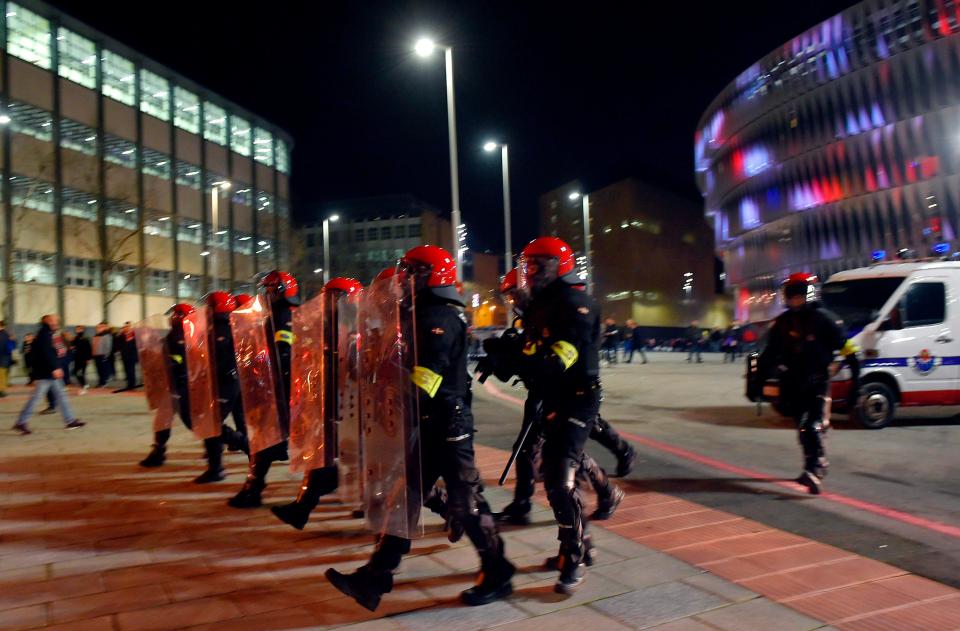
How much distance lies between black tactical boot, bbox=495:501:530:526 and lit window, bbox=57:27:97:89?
127 ft

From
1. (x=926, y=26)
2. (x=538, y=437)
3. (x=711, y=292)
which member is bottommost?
(x=538, y=437)

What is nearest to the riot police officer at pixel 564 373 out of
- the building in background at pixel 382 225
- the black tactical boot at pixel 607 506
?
the black tactical boot at pixel 607 506

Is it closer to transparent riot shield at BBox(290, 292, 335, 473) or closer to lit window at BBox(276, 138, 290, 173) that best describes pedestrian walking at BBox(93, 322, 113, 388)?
transparent riot shield at BBox(290, 292, 335, 473)

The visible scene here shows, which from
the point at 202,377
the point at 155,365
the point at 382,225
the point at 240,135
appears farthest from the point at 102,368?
the point at 382,225

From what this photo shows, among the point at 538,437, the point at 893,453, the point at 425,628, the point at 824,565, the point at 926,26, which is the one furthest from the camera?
the point at 926,26

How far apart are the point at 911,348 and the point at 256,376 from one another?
341 inches

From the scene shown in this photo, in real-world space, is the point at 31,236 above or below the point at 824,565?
above

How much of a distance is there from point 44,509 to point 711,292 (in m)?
83.5

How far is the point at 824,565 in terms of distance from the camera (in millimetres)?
4363

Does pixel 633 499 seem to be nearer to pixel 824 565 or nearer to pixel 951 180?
pixel 824 565

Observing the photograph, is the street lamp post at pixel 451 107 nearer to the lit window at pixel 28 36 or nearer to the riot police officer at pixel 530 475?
the riot police officer at pixel 530 475

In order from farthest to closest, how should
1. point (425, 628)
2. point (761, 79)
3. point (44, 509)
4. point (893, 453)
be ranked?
point (761, 79), point (893, 453), point (44, 509), point (425, 628)

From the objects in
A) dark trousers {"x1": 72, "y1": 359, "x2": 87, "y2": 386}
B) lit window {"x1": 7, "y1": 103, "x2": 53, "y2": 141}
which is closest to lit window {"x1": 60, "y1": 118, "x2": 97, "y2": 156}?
lit window {"x1": 7, "y1": 103, "x2": 53, "y2": 141}

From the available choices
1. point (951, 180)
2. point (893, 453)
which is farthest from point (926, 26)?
point (893, 453)
